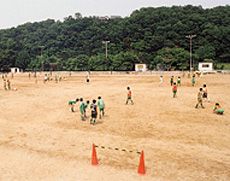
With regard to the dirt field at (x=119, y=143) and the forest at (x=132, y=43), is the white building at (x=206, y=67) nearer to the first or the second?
the forest at (x=132, y=43)

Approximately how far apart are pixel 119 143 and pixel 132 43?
315ft

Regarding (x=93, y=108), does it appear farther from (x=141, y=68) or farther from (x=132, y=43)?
(x=132, y=43)

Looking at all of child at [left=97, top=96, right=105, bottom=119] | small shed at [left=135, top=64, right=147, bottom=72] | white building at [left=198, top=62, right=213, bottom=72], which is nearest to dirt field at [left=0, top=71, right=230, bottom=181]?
child at [left=97, top=96, right=105, bottom=119]

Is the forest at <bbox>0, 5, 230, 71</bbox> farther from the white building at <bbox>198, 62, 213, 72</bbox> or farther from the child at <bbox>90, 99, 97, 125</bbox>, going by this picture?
the child at <bbox>90, 99, 97, 125</bbox>

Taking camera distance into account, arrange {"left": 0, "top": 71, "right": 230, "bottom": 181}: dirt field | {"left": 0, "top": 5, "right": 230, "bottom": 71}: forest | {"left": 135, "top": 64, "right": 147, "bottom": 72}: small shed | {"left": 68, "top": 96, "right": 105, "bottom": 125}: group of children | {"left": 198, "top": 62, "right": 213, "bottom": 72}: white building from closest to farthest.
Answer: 1. {"left": 0, "top": 71, "right": 230, "bottom": 181}: dirt field
2. {"left": 68, "top": 96, "right": 105, "bottom": 125}: group of children
3. {"left": 198, "top": 62, "right": 213, "bottom": 72}: white building
4. {"left": 135, "top": 64, "right": 147, "bottom": 72}: small shed
5. {"left": 0, "top": 5, "right": 230, "bottom": 71}: forest

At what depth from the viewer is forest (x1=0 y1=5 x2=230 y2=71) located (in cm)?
9212

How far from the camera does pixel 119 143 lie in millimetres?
16125

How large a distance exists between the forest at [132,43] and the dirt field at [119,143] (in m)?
63.4

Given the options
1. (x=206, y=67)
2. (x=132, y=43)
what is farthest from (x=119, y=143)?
(x=132, y=43)

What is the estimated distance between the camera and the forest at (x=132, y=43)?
92.1 meters

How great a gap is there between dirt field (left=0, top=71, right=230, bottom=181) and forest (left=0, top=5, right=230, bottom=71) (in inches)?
2495

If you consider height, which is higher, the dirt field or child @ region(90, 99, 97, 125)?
child @ region(90, 99, 97, 125)

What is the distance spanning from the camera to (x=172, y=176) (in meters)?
11.9

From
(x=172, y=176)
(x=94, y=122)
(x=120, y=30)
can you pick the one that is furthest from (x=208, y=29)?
(x=172, y=176)
